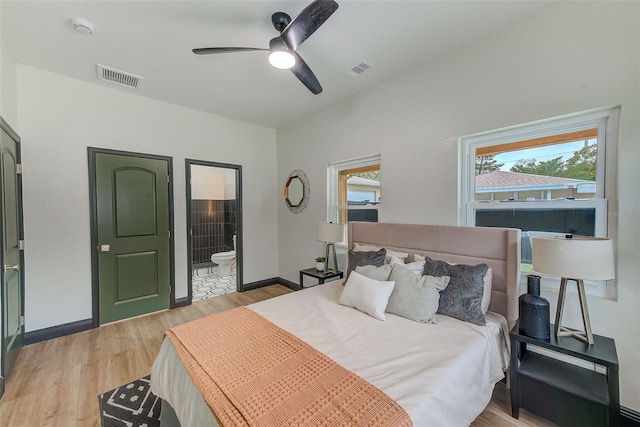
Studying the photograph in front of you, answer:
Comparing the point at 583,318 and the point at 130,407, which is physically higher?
the point at 583,318

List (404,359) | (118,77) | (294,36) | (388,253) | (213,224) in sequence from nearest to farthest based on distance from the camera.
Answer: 1. (404,359)
2. (294,36)
3. (388,253)
4. (118,77)
5. (213,224)

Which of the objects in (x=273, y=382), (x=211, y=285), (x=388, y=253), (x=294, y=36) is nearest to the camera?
(x=273, y=382)

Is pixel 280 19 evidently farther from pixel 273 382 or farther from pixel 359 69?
pixel 273 382

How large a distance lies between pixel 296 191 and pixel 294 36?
2.77 metres

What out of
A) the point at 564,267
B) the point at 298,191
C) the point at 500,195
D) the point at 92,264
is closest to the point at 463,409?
the point at 564,267

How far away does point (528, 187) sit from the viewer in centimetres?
217

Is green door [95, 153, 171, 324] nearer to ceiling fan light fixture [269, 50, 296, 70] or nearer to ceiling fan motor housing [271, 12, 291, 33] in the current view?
ceiling fan light fixture [269, 50, 296, 70]

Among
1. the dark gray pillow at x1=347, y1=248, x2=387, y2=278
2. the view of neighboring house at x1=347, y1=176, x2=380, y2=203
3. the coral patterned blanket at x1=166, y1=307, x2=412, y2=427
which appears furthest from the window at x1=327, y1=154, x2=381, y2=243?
the coral patterned blanket at x1=166, y1=307, x2=412, y2=427

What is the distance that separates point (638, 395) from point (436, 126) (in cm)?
241

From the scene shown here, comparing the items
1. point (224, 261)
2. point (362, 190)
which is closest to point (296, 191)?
point (362, 190)

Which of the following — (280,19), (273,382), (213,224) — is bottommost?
(273,382)

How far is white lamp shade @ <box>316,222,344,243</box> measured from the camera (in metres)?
3.30

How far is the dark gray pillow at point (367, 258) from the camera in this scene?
250cm

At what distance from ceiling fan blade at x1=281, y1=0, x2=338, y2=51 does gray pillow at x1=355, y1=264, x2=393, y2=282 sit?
1887 mm
